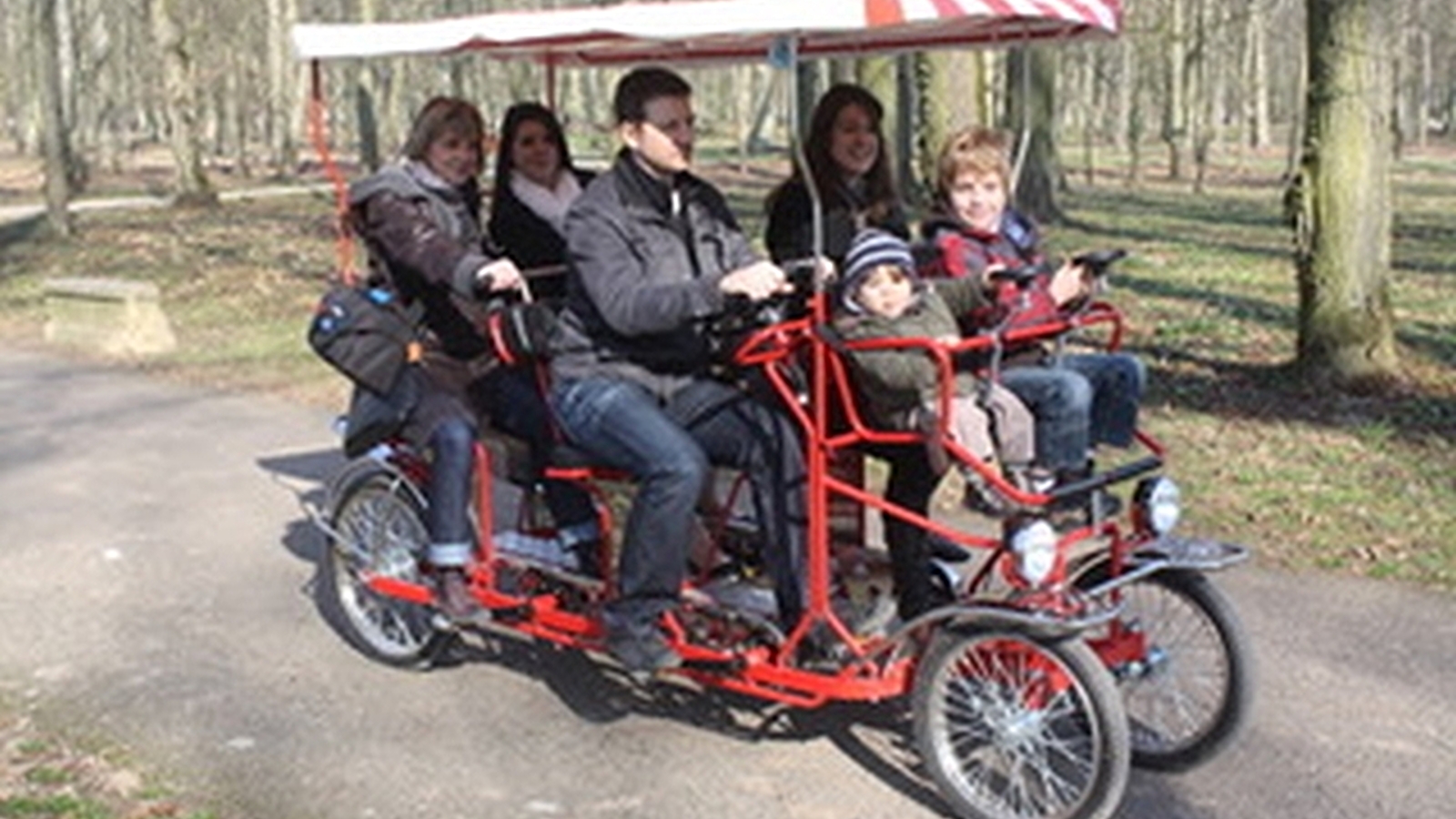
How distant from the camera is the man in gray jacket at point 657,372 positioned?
15.1 feet

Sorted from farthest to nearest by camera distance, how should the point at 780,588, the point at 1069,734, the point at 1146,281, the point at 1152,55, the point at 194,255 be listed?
the point at 1152,55 < the point at 194,255 < the point at 1146,281 < the point at 780,588 < the point at 1069,734

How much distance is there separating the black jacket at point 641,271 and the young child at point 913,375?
429mm

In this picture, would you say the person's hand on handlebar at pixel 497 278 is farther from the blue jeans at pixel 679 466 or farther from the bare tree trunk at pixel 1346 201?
the bare tree trunk at pixel 1346 201

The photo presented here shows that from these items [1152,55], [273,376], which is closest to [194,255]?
[273,376]

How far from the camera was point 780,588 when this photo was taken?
15.1 feet

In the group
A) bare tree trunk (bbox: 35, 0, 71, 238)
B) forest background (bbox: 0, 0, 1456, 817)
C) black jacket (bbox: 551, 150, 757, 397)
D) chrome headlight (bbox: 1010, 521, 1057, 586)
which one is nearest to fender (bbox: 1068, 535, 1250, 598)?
chrome headlight (bbox: 1010, 521, 1057, 586)

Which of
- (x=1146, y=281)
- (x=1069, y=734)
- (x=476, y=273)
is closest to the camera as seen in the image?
(x=1069, y=734)

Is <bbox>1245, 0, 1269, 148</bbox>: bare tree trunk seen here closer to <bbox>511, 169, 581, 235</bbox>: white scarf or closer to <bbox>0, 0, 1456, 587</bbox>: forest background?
<bbox>0, 0, 1456, 587</bbox>: forest background

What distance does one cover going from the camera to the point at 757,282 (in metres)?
4.30

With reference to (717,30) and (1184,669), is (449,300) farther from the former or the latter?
(1184,669)

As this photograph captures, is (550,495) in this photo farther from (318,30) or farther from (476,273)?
(318,30)

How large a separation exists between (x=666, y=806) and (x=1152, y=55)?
106ft

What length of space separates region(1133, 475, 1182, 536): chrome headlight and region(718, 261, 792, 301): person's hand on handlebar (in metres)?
1.12

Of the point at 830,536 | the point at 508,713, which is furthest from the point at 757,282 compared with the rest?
the point at 508,713
